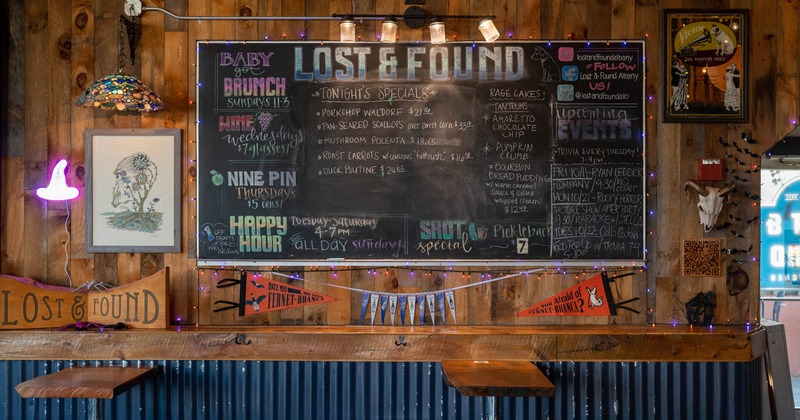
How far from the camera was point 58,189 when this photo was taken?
364 centimetres

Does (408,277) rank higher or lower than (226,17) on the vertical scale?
lower

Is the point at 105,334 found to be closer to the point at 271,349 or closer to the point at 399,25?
the point at 271,349

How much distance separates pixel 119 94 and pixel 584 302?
10.4 feet

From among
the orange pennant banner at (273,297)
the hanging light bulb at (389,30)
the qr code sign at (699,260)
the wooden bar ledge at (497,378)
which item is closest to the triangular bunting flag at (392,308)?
the orange pennant banner at (273,297)

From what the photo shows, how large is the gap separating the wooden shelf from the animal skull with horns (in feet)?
2.32

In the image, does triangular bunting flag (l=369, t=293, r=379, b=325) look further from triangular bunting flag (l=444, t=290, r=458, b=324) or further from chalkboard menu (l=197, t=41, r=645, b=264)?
triangular bunting flag (l=444, t=290, r=458, b=324)

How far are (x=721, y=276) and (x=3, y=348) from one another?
15.2 feet

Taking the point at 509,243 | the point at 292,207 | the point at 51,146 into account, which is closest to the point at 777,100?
the point at 509,243

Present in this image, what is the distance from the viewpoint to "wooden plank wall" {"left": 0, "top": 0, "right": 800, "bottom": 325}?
3.80 m

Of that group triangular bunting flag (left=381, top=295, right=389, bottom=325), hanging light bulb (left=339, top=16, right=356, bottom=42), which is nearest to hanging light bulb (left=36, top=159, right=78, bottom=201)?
hanging light bulb (left=339, top=16, right=356, bottom=42)

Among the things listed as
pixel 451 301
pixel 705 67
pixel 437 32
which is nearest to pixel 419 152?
pixel 437 32

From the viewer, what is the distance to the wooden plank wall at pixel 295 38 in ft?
12.5

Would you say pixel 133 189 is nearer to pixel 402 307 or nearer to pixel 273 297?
pixel 273 297

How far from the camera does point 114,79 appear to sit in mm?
3400
